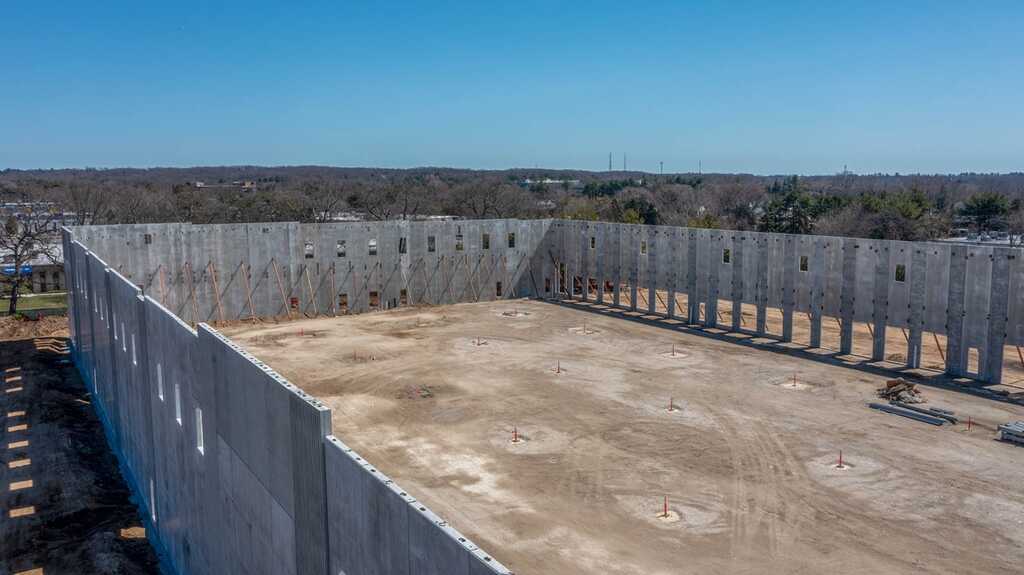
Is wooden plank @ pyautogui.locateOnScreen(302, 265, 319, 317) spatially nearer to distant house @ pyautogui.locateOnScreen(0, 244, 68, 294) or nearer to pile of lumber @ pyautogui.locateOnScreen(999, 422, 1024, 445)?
distant house @ pyautogui.locateOnScreen(0, 244, 68, 294)

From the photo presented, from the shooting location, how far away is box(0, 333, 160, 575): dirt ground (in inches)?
691

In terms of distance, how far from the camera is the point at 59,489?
69.2 ft

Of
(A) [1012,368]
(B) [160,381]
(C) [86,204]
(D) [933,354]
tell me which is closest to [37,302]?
(C) [86,204]

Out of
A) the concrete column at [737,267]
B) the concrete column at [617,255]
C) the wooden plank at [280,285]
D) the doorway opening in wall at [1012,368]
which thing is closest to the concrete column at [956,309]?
the doorway opening in wall at [1012,368]

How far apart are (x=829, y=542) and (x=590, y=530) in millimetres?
4347

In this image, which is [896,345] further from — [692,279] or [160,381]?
[160,381]

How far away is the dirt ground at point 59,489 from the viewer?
1755 cm

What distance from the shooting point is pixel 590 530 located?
15.7 meters

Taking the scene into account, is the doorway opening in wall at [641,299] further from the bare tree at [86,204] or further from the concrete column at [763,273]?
the bare tree at [86,204]

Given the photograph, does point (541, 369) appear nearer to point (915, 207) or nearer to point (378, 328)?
point (378, 328)

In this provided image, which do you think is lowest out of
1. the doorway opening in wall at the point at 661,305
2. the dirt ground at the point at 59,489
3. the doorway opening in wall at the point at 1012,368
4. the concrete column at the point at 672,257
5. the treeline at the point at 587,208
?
the dirt ground at the point at 59,489

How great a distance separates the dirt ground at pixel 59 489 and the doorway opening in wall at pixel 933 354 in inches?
972

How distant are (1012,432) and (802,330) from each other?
15.0 m

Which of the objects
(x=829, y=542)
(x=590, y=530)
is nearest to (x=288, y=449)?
(x=590, y=530)
